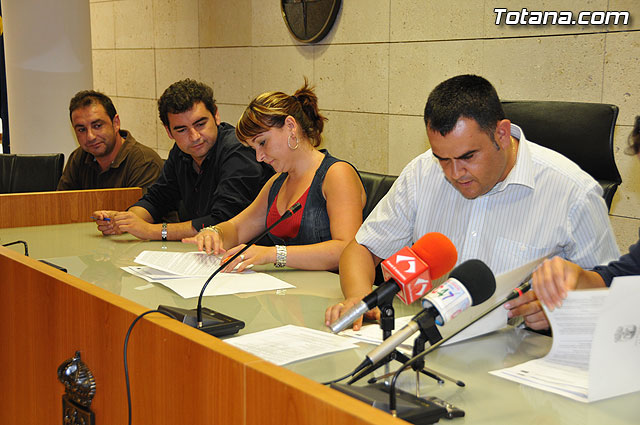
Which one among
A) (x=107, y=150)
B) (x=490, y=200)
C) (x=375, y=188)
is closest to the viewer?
(x=490, y=200)

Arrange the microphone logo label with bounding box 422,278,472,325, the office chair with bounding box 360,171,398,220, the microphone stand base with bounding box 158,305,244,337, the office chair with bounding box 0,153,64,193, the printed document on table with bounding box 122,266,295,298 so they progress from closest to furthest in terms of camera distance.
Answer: the microphone logo label with bounding box 422,278,472,325 → the microphone stand base with bounding box 158,305,244,337 → the printed document on table with bounding box 122,266,295,298 → the office chair with bounding box 360,171,398,220 → the office chair with bounding box 0,153,64,193

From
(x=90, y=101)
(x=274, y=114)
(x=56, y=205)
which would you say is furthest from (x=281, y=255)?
(x=90, y=101)

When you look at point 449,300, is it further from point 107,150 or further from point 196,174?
point 107,150

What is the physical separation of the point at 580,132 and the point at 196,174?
1.86m

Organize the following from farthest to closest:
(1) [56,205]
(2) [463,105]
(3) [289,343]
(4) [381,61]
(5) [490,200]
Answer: (4) [381,61] < (1) [56,205] < (5) [490,200] < (2) [463,105] < (3) [289,343]

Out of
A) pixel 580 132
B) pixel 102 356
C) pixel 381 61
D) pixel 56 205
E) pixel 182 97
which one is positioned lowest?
pixel 102 356

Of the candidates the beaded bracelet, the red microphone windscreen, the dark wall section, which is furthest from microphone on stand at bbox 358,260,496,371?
the dark wall section

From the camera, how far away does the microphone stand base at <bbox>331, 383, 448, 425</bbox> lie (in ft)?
3.66

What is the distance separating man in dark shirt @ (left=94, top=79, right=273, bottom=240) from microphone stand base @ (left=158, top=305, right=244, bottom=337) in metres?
1.27

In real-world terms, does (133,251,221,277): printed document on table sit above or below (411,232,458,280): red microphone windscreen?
below

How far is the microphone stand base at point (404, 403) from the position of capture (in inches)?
43.9

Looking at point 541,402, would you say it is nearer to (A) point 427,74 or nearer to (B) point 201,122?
(B) point 201,122

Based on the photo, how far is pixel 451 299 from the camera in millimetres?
1112

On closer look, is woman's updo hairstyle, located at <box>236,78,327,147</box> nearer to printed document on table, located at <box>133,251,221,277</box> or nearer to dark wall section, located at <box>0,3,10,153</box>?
printed document on table, located at <box>133,251,221,277</box>
